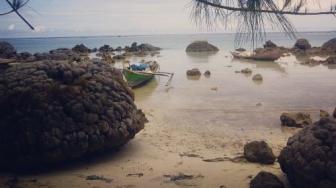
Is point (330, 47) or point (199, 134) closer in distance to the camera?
point (199, 134)

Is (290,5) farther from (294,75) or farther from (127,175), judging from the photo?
(294,75)

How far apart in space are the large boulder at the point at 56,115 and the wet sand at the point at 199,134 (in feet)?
0.98

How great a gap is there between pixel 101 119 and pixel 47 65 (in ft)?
4.03

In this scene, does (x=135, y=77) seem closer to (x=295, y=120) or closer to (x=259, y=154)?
(x=295, y=120)

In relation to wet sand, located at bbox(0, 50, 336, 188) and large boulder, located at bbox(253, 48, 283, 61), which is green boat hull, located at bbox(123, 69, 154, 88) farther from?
large boulder, located at bbox(253, 48, 283, 61)

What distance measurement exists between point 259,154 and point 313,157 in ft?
5.21

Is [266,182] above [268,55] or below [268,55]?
below

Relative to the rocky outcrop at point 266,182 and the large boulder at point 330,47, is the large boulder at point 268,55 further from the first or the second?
the rocky outcrop at point 266,182

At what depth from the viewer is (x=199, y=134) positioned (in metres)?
8.03

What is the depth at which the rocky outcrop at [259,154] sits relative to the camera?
19.7 feet

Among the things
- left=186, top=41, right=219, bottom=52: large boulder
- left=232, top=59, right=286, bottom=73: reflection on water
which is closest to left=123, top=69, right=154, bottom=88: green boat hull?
left=232, top=59, right=286, bottom=73: reflection on water

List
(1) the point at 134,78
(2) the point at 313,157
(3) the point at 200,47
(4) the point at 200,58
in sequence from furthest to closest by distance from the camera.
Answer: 1. (3) the point at 200,47
2. (4) the point at 200,58
3. (1) the point at 134,78
4. (2) the point at 313,157

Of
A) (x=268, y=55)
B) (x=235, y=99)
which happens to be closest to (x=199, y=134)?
(x=235, y=99)

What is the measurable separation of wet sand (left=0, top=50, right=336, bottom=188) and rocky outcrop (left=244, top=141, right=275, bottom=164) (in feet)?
0.41
